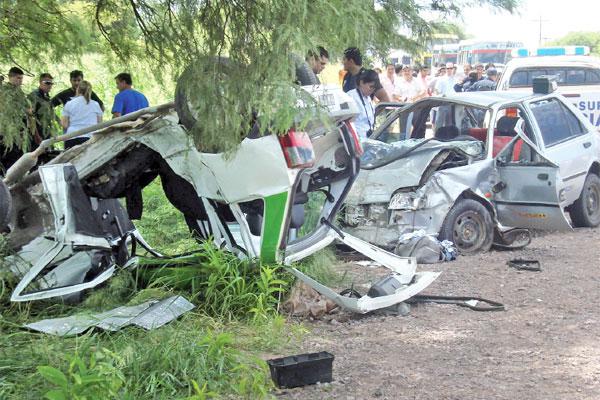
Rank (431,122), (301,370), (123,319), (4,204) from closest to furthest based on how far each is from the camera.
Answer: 1. (301,370)
2. (123,319)
3. (4,204)
4. (431,122)

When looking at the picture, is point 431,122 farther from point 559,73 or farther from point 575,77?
point 575,77

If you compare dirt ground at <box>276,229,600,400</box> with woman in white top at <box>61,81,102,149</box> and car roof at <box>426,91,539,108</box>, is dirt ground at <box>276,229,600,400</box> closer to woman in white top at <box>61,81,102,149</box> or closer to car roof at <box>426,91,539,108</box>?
car roof at <box>426,91,539,108</box>

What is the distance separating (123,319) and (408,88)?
15.5 m

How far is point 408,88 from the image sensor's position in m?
20.4

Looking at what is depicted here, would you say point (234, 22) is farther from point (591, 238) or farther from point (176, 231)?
point (591, 238)

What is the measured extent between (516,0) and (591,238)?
5.92 metres

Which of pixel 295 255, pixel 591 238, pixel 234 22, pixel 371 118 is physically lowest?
pixel 591 238

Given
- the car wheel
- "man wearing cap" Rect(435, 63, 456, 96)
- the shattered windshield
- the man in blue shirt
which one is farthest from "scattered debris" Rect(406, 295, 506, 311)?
"man wearing cap" Rect(435, 63, 456, 96)

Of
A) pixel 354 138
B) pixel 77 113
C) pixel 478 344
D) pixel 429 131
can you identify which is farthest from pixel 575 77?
pixel 478 344

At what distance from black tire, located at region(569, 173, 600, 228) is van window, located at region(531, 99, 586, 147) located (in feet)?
2.07

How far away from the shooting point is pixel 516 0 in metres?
4.79

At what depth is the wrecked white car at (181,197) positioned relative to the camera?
235 inches

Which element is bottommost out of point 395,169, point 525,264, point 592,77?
point 525,264

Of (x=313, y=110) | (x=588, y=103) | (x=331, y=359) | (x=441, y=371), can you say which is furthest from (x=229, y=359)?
(x=588, y=103)
